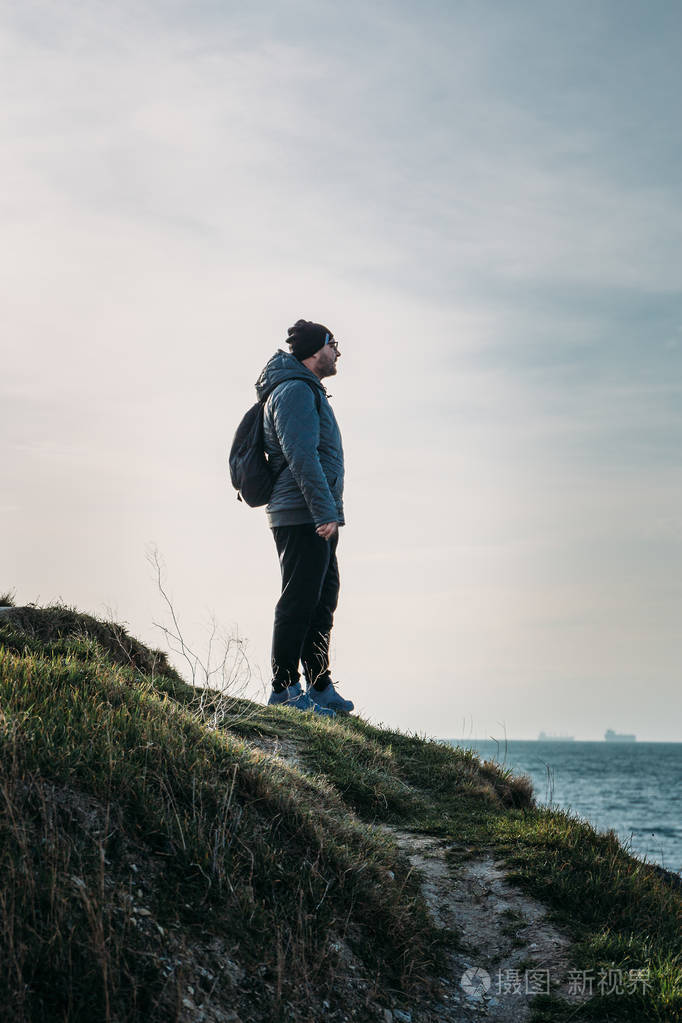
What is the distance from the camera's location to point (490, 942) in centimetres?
409

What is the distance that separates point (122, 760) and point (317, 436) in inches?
169

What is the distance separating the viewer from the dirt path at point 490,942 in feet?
11.9

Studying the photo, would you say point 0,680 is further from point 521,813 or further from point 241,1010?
point 521,813

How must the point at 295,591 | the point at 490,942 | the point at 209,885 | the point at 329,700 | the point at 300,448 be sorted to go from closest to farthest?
the point at 209,885 < the point at 490,942 < the point at 300,448 < the point at 295,591 < the point at 329,700

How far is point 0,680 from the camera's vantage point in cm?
413

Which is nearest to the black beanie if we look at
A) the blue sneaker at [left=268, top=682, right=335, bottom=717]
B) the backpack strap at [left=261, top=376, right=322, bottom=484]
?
the backpack strap at [left=261, top=376, right=322, bottom=484]

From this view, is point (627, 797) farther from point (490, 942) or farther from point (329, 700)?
point (490, 942)

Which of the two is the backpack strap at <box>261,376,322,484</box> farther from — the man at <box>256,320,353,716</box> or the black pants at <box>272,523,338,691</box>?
the black pants at <box>272,523,338,691</box>

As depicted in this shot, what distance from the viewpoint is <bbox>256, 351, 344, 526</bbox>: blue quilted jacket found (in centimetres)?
721

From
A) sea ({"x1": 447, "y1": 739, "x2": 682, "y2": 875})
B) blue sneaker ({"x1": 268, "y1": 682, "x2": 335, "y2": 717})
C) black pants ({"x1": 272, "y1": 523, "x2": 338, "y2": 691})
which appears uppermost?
black pants ({"x1": 272, "y1": 523, "x2": 338, "y2": 691})

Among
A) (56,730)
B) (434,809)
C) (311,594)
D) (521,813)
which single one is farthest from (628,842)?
(56,730)

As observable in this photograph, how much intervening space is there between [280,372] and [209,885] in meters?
5.34

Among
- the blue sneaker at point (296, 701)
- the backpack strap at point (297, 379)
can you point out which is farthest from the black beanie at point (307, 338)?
the blue sneaker at point (296, 701)

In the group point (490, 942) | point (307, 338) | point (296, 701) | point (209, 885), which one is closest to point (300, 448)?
point (307, 338)
